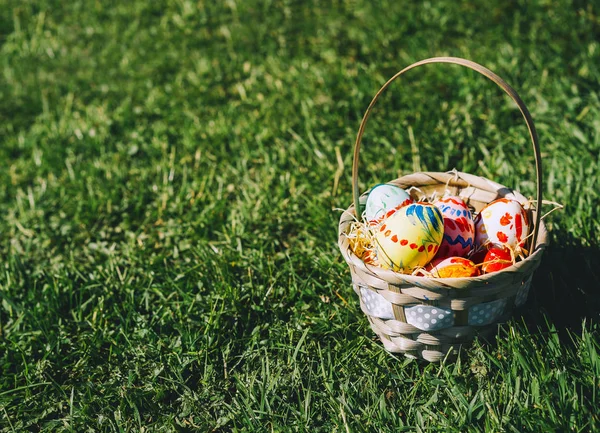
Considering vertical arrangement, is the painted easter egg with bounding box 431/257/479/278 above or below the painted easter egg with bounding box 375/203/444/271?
below

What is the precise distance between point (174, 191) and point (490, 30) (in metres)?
2.19

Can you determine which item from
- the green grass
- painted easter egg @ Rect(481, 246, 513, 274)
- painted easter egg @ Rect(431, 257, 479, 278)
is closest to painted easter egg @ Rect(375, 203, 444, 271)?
painted easter egg @ Rect(431, 257, 479, 278)

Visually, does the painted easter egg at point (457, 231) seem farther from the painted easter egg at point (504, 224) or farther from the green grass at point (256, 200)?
the green grass at point (256, 200)

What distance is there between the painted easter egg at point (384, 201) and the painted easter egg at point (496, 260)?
1.13 ft

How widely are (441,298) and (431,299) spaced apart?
1.1 inches

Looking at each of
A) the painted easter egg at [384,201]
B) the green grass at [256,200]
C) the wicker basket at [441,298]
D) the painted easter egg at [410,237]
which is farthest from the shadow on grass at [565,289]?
the painted easter egg at [384,201]

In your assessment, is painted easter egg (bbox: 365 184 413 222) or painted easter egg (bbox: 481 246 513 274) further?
painted easter egg (bbox: 365 184 413 222)

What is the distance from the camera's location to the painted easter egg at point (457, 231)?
2152 millimetres

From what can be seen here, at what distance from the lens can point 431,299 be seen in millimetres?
1882

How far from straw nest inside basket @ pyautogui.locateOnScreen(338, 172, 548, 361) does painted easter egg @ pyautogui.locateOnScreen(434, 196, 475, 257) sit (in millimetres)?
190

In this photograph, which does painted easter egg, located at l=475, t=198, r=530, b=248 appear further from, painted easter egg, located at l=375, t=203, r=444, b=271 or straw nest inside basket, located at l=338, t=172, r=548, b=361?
painted easter egg, located at l=375, t=203, r=444, b=271

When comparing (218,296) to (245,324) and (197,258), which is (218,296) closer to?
(245,324)

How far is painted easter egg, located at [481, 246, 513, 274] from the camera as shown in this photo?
2002mm

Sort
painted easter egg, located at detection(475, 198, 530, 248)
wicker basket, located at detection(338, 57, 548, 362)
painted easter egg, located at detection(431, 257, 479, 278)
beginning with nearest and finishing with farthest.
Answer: wicker basket, located at detection(338, 57, 548, 362)
painted easter egg, located at detection(431, 257, 479, 278)
painted easter egg, located at detection(475, 198, 530, 248)
